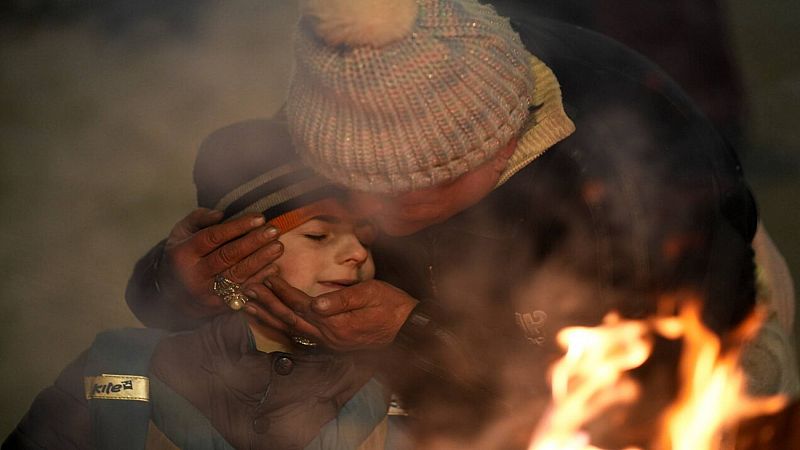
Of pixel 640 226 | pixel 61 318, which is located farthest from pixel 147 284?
pixel 640 226

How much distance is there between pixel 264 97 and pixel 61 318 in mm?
1057

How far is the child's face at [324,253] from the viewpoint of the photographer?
80.1 inches

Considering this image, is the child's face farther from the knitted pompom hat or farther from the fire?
the fire

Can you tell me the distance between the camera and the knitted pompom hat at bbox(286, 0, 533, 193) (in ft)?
5.59

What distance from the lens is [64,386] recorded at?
220cm

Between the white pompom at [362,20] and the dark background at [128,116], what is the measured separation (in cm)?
150

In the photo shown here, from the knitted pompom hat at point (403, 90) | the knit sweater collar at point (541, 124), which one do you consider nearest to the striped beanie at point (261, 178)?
the knitted pompom hat at point (403, 90)

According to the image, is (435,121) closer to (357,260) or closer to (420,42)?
(420,42)

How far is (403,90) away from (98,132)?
2014 millimetres

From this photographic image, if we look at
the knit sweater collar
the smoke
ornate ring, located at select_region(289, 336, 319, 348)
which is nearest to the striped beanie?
ornate ring, located at select_region(289, 336, 319, 348)

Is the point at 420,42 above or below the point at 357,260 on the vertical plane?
above

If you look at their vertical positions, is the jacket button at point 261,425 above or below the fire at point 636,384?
above

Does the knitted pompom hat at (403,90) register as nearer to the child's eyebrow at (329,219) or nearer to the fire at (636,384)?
the child's eyebrow at (329,219)

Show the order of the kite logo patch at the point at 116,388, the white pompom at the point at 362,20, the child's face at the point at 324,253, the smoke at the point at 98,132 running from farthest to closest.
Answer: the smoke at the point at 98,132 → the kite logo patch at the point at 116,388 → the child's face at the point at 324,253 → the white pompom at the point at 362,20
